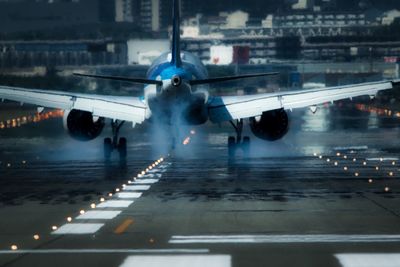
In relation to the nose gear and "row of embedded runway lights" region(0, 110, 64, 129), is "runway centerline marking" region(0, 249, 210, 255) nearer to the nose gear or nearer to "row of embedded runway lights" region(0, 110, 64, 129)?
the nose gear

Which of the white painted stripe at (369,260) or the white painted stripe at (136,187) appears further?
the white painted stripe at (136,187)

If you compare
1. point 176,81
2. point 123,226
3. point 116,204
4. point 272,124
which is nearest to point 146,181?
point 116,204

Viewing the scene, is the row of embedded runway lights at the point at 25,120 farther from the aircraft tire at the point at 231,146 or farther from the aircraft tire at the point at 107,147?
the aircraft tire at the point at 231,146

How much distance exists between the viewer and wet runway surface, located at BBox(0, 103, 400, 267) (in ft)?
71.7

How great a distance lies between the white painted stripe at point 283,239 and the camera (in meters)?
23.4

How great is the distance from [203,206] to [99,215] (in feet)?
11.5

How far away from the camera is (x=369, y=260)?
20.8m

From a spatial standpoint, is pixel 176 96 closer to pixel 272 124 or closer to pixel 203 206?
pixel 272 124

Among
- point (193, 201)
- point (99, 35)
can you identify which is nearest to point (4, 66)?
point (99, 35)

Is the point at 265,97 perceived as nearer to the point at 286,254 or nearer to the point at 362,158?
the point at 362,158

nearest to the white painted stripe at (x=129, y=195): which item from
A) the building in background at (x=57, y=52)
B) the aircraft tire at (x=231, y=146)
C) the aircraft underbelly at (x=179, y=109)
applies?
the aircraft underbelly at (x=179, y=109)

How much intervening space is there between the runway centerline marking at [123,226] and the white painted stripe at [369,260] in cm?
604

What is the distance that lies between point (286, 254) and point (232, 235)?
119 inches

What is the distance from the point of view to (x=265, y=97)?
49562mm
